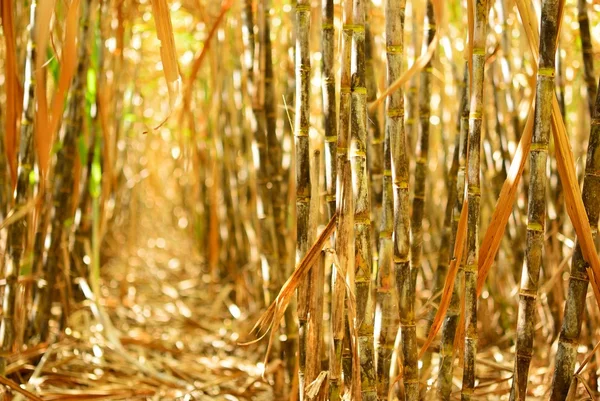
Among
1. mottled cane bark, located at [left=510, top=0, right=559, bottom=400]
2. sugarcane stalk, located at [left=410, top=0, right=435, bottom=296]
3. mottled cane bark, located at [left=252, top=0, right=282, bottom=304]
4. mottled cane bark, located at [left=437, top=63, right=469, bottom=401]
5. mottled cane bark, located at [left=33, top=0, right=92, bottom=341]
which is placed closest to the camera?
mottled cane bark, located at [left=510, top=0, right=559, bottom=400]

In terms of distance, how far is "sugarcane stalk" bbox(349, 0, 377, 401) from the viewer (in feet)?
2.28

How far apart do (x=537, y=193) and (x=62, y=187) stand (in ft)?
3.00

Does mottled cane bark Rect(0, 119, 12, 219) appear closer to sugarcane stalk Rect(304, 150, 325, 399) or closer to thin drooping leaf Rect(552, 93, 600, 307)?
sugarcane stalk Rect(304, 150, 325, 399)

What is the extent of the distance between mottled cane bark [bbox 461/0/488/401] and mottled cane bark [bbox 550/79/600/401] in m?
0.10

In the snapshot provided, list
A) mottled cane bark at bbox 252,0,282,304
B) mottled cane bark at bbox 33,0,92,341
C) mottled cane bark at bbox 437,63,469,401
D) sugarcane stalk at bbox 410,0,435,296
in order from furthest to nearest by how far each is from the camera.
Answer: mottled cane bark at bbox 33,0,92,341 < mottled cane bark at bbox 252,0,282,304 < sugarcane stalk at bbox 410,0,435,296 < mottled cane bark at bbox 437,63,469,401

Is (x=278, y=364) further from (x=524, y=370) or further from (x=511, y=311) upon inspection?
(x=511, y=311)

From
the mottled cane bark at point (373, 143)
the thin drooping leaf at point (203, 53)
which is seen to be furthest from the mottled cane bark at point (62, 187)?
the mottled cane bark at point (373, 143)

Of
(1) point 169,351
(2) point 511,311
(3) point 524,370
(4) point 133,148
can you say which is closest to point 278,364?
(1) point 169,351

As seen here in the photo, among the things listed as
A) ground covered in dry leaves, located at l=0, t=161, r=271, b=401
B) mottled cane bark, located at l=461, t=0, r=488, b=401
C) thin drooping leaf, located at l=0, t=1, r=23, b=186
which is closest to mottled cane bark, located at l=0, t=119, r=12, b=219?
ground covered in dry leaves, located at l=0, t=161, r=271, b=401

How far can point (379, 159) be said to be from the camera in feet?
3.31

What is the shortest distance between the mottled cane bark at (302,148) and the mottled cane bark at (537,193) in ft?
0.77

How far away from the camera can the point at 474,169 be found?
70 cm

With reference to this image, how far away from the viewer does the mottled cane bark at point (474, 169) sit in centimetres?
69

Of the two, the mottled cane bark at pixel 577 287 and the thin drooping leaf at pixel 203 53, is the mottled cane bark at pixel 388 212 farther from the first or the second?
the thin drooping leaf at pixel 203 53
